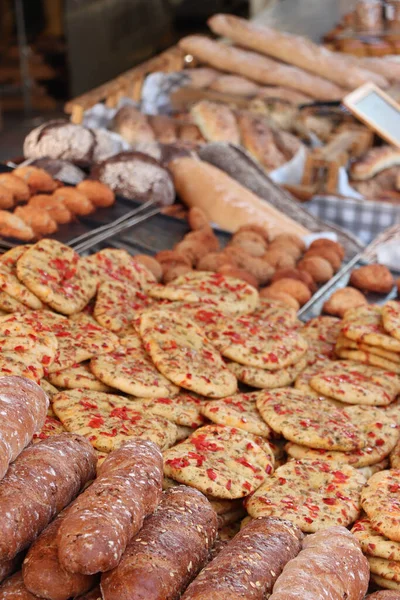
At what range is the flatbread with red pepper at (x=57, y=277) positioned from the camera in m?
2.45

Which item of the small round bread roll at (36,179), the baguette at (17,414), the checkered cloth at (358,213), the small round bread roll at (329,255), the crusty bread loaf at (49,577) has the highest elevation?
the baguette at (17,414)

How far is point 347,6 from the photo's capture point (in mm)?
10984

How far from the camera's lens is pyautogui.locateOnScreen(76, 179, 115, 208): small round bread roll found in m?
3.83

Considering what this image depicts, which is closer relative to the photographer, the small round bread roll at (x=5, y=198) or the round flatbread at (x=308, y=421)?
the round flatbread at (x=308, y=421)

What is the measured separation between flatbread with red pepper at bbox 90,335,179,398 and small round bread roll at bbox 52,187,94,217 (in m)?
1.45

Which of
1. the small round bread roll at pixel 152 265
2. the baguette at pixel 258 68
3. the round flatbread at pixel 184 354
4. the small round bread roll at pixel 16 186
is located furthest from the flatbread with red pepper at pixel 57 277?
the baguette at pixel 258 68

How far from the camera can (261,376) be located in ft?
8.04

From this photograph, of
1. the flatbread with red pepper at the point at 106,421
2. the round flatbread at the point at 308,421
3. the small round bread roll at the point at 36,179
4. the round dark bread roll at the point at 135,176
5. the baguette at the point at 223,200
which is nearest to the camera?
the flatbread with red pepper at the point at 106,421

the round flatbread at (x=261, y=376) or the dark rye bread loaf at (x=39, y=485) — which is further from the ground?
the dark rye bread loaf at (x=39, y=485)

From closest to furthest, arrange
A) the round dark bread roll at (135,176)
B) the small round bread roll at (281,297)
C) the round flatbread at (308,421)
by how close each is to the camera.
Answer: the round flatbread at (308,421) → the small round bread roll at (281,297) → the round dark bread roll at (135,176)

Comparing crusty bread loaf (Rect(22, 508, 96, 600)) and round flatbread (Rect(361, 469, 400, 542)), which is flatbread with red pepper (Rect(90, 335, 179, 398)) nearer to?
round flatbread (Rect(361, 469, 400, 542))

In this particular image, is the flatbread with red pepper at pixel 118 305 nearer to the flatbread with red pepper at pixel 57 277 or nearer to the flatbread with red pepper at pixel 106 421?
the flatbread with red pepper at pixel 57 277

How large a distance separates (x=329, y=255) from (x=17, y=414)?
2.61 meters

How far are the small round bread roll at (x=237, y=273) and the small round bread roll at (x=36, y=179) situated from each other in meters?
1.02
